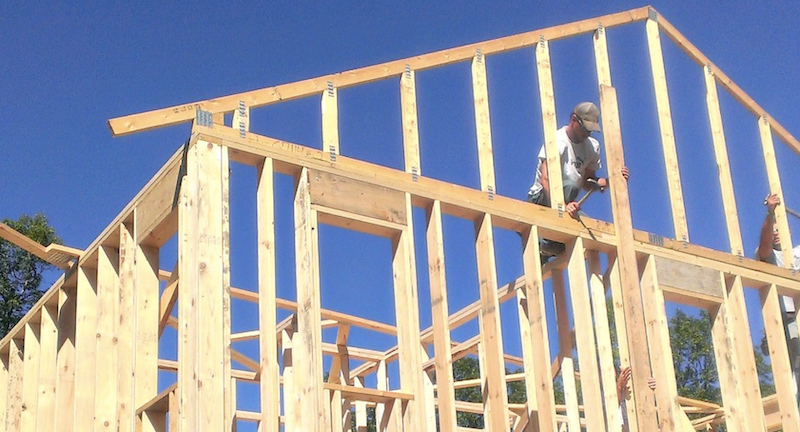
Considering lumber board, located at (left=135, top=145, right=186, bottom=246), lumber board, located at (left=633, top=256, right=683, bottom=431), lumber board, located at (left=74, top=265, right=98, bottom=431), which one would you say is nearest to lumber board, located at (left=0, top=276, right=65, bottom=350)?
lumber board, located at (left=74, top=265, right=98, bottom=431)

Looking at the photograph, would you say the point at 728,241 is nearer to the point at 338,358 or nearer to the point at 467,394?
the point at 338,358

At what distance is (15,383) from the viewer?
11.7 metres

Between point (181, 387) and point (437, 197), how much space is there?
8.94 ft

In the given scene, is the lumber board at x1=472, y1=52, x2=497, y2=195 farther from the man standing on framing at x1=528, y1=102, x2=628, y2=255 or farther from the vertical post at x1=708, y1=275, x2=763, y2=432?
the vertical post at x1=708, y1=275, x2=763, y2=432

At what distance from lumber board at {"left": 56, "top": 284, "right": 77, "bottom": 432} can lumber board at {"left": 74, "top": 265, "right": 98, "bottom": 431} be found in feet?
1.69

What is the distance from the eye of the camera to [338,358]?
43.6 feet

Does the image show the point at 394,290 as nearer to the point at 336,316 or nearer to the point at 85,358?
the point at 85,358

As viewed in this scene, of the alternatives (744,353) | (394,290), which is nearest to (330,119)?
(394,290)

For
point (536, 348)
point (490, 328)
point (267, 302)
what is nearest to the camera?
point (267, 302)

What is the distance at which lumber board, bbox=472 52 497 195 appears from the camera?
31.5ft

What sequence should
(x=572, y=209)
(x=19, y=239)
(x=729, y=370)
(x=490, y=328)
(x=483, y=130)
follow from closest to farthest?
(x=490, y=328), (x=483, y=130), (x=572, y=209), (x=19, y=239), (x=729, y=370)

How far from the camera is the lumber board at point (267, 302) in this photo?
7.66m

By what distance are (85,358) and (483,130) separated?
12.8ft

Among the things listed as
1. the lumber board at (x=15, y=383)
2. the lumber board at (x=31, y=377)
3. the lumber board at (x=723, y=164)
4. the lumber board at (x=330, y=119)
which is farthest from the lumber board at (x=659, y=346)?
the lumber board at (x=15, y=383)
